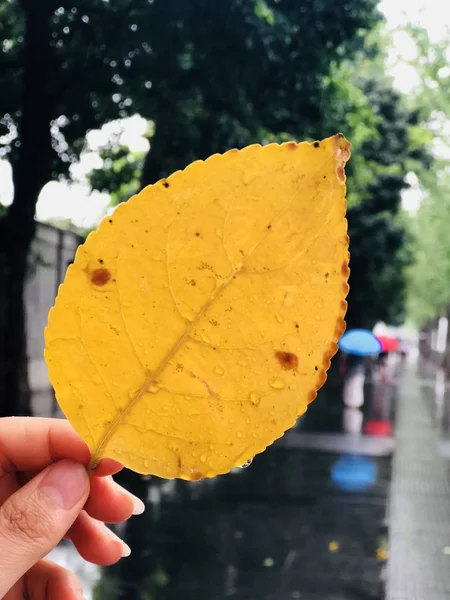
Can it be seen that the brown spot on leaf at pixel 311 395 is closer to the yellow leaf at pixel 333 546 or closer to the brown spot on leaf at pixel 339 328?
the brown spot on leaf at pixel 339 328

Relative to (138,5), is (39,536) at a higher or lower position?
lower

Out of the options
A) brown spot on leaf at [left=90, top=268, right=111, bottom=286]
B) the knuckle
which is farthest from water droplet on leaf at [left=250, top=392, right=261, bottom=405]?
the knuckle

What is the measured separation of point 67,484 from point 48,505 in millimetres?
73

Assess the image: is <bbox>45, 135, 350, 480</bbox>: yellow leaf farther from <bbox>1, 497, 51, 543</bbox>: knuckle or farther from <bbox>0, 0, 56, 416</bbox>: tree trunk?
<bbox>0, 0, 56, 416</bbox>: tree trunk

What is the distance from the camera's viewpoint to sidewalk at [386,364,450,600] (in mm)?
5414

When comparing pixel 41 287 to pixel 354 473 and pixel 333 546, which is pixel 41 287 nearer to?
pixel 354 473

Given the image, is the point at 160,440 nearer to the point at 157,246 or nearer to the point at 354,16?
the point at 157,246

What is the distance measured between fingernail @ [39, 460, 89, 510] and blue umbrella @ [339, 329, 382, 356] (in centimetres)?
1076

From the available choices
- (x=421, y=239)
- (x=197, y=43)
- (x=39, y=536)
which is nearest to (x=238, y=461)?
(x=39, y=536)

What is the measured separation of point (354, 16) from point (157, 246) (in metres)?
7.22

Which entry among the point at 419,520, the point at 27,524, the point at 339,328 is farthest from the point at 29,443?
the point at 419,520

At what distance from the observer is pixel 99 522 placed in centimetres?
177

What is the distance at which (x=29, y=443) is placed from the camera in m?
1.65

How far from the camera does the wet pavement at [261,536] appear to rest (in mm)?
5258
